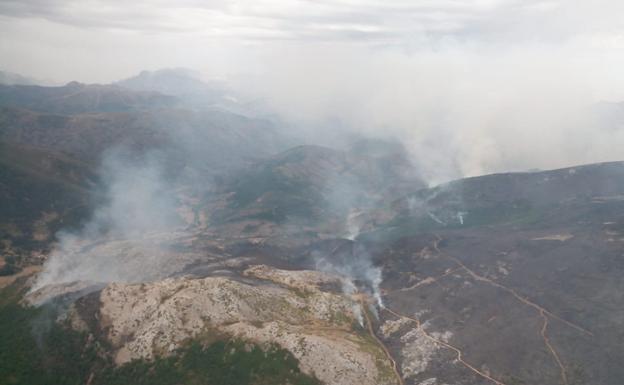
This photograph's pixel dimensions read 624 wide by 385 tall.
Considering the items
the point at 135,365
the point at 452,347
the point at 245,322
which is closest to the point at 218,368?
the point at 245,322

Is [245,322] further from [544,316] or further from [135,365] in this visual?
[544,316]

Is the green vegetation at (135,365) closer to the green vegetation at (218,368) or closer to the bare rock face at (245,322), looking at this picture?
the green vegetation at (218,368)

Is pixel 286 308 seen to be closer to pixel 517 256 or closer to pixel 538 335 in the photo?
pixel 538 335

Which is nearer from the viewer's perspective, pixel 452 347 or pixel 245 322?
pixel 245 322

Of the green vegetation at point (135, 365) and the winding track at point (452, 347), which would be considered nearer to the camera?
Answer: the green vegetation at point (135, 365)

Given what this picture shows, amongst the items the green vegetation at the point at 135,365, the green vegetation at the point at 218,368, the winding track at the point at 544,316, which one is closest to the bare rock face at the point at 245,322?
the green vegetation at the point at 218,368

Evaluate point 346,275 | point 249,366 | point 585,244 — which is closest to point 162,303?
point 249,366

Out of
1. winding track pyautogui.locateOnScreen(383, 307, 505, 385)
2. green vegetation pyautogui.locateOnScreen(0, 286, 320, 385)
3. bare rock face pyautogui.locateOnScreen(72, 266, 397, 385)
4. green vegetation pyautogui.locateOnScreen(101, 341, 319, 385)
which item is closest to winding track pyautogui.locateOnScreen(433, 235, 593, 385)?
winding track pyautogui.locateOnScreen(383, 307, 505, 385)
